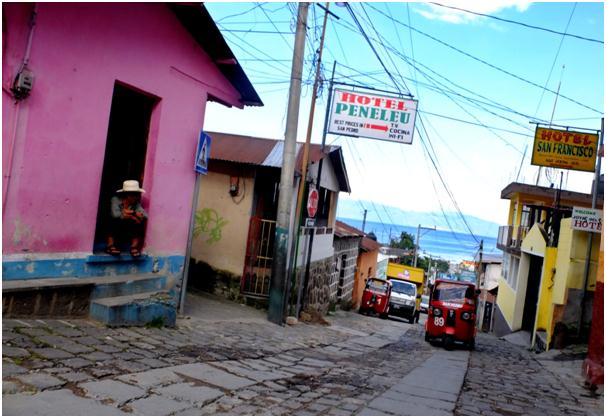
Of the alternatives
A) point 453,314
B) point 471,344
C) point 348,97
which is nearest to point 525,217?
point 471,344

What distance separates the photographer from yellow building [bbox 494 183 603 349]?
14664 millimetres

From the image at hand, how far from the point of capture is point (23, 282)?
6852 millimetres

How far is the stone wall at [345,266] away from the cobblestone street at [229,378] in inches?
484

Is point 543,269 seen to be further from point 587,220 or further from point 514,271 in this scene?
point 514,271

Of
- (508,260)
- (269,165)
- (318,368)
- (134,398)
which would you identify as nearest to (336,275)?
(269,165)

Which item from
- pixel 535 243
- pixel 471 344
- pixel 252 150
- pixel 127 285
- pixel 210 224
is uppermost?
pixel 252 150

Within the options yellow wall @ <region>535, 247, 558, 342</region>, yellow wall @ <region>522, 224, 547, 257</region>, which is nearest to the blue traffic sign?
yellow wall @ <region>535, 247, 558, 342</region>

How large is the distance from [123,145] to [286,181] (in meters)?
3.98

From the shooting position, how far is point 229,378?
6.59 metres

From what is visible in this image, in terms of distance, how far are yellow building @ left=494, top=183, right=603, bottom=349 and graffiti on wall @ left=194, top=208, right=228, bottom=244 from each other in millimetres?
8969

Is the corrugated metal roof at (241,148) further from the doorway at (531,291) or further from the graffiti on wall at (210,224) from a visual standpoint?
the doorway at (531,291)

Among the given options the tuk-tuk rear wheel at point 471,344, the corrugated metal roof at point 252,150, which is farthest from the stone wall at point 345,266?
the corrugated metal roof at point 252,150

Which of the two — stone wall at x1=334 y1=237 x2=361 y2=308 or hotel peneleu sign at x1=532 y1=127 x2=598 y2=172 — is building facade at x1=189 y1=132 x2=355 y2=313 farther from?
stone wall at x1=334 y1=237 x2=361 y2=308

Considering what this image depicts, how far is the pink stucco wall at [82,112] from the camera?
264 inches
